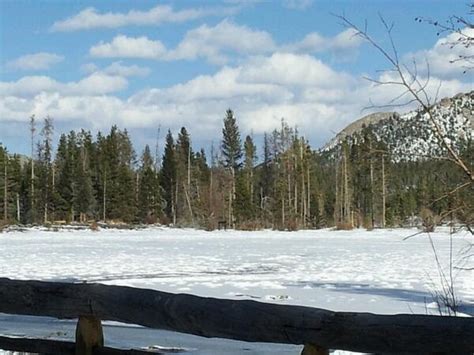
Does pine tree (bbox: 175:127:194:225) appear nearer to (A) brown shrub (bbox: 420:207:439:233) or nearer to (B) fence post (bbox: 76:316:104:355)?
(A) brown shrub (bbox: 420:207:439:233)

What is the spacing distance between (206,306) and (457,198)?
7.94 feet

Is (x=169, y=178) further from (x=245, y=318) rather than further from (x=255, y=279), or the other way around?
(x=245, y=318)

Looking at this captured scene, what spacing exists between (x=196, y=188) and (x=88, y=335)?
85.8 metres

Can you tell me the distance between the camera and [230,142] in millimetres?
90750

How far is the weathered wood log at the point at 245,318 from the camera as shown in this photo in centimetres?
315

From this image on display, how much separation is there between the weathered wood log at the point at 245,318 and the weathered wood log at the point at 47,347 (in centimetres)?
17

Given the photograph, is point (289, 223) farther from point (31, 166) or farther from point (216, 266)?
point (216, 266)

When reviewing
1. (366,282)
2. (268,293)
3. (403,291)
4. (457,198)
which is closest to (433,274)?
(366,282)

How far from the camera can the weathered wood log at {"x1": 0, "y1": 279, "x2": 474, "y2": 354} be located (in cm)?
315

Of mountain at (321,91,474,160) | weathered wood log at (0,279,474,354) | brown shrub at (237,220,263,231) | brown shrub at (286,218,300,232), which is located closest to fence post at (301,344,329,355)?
weathered wood log at (0,279,474,354)

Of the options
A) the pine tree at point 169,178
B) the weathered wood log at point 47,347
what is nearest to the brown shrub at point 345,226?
the pine tree at point 169,178

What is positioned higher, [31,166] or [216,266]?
[31,166]

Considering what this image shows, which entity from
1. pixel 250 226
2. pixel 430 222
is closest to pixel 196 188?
pixel 250 226

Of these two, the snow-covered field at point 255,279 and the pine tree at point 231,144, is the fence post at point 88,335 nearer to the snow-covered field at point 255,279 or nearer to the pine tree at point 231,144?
the snow-covered field at point 255,279
